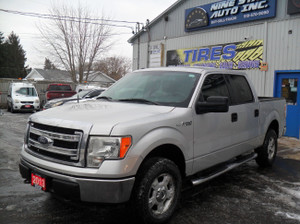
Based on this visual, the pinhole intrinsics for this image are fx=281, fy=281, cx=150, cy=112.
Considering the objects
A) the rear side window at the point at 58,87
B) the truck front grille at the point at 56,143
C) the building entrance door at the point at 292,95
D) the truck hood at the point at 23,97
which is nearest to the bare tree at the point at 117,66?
the rear side window at the point at 58,87

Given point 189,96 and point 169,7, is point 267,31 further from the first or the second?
point 189,96

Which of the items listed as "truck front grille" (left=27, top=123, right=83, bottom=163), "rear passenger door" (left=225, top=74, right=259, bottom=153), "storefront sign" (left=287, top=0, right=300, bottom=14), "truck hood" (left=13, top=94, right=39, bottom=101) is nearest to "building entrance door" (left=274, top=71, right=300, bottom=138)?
"storefront sign" (left=287, top=0, right=300, bottom=14)

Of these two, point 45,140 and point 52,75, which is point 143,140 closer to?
point 45,140

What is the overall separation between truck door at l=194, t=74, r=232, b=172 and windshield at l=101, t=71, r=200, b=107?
22 centimetres

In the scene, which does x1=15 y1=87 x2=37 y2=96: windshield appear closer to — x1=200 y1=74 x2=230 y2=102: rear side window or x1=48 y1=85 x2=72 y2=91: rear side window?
x1=48 y1=85 x2=72 y2=91: rear side window

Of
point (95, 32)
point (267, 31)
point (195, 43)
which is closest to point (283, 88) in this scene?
point (267, 31)

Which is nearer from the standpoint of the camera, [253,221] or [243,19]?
[253,221]

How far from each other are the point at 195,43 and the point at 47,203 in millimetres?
10549

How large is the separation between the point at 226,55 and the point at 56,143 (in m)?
9.90

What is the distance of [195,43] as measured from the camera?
503 inches

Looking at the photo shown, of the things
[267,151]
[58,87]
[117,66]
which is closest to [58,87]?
[58,87]

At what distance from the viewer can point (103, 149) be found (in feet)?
8.91

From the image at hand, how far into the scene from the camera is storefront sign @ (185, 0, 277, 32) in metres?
10.2

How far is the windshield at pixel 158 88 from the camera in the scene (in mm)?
3725
